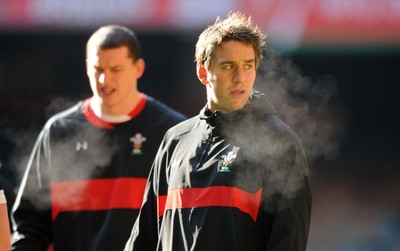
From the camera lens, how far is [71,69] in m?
9.02

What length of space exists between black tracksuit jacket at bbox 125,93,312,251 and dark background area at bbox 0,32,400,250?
158 inches

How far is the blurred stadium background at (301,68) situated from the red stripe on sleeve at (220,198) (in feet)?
12.8

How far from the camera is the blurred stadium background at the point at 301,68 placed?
8445 millimetres

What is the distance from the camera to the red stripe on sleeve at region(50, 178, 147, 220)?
584cm

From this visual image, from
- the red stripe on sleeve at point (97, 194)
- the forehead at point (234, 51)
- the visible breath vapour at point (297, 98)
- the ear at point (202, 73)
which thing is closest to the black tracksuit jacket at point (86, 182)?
the red stripe on sleeve at point (97, 194)

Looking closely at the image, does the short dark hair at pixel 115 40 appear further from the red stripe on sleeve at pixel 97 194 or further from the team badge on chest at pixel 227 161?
the team badge on chest at pixel 227 161

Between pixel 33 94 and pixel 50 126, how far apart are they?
2.89 meters

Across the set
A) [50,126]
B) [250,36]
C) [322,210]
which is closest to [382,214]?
[322,210]

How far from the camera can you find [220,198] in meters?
4.24

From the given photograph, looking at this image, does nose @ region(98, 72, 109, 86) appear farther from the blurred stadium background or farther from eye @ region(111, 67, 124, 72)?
the blurred stadium background

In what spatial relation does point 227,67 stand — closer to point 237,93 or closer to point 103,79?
point 237,93

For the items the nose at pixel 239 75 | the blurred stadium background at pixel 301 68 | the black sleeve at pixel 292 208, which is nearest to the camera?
the black sleeve at pixel 292 208

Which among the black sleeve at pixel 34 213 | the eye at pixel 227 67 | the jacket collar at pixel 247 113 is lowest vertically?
the black sleeve at pixel 34 213

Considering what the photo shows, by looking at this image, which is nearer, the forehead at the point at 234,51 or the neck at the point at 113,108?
the forehead at the point at 234,51
